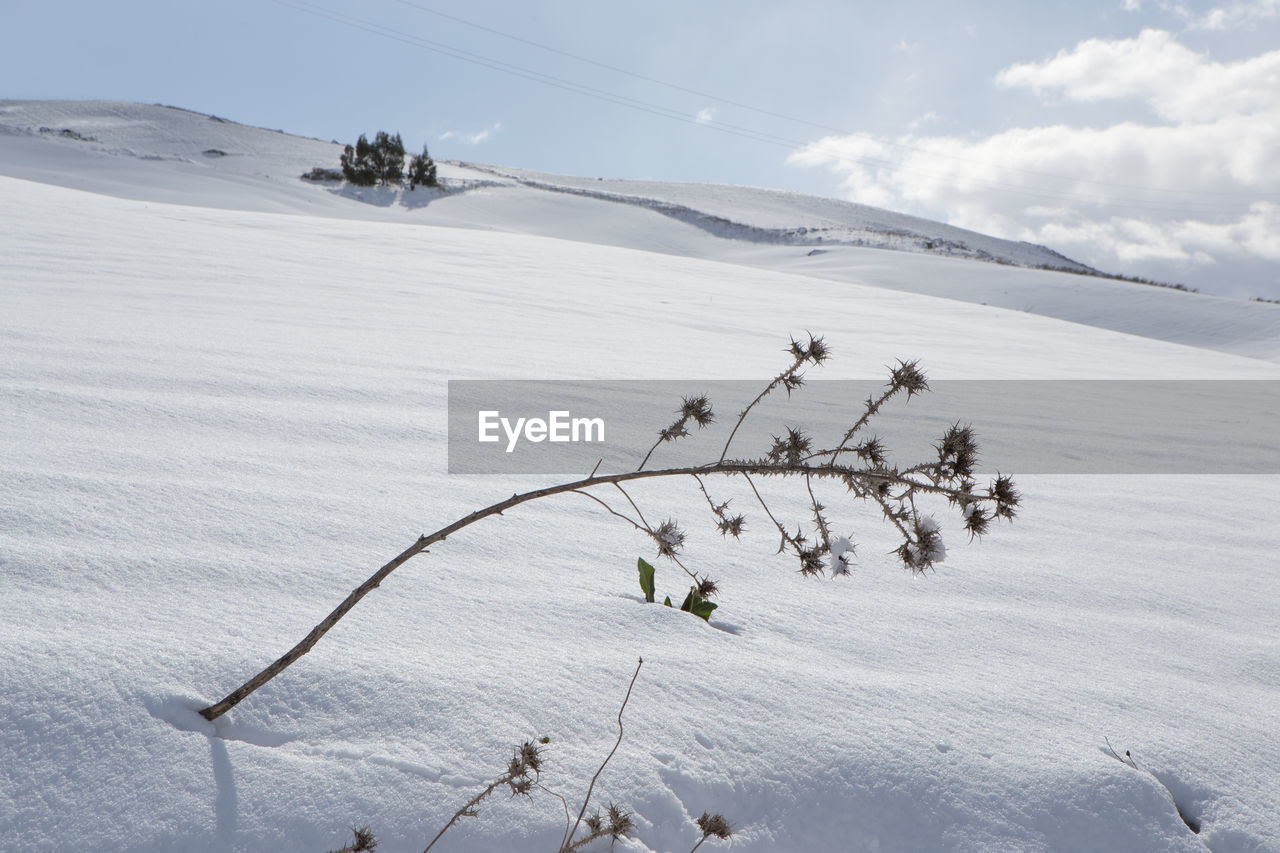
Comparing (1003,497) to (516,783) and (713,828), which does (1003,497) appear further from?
(516,783)

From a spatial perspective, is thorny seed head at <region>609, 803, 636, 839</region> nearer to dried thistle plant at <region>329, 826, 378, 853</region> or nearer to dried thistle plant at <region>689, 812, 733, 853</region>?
dried thistle plant at <region>689, 812, 733, 853</region>

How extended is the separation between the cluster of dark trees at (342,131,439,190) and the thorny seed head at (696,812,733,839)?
32.3 metres

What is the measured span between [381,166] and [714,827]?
33880 millimetres

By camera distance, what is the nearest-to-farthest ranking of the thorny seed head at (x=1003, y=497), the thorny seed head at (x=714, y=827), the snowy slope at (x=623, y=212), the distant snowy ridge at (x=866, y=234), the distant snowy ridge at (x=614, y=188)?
1. the thorny seed head at (x=1003, y=497)
2. the thorny seed head at (x=714, y=827)
3. the snowy slope at (x=623, y=212)
4. the distant snowy ridge at (x=866, y=234)
5. the distant snowy ridge at (x=614, y=188)

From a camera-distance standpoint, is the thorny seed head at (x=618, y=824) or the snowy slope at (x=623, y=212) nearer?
the thorny seed head at (x=618, y=824)

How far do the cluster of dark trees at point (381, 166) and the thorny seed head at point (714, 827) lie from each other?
3231cm

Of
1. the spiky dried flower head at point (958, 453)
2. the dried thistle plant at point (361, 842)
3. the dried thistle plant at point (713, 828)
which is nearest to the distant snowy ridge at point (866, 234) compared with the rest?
the spiky dried flower head at point (958, 453)

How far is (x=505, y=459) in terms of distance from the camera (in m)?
2.40

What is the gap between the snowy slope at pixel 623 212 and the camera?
48.7 feet

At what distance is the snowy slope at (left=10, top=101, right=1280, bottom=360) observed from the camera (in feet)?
48.7

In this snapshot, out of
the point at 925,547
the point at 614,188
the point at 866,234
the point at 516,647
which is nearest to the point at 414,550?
the point at 516,647

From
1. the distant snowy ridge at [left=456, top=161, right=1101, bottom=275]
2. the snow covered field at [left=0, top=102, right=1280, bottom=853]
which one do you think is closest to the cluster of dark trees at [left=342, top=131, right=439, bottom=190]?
the distant snowy ridge at [left=456, top=161, right=1101, bottom=275]

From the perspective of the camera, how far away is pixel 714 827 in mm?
938

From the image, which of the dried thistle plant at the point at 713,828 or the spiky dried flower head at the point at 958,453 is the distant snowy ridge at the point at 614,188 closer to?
the spiky dried flower head at the point at 958,453
